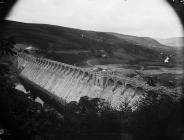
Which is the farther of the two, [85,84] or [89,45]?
[85,84]

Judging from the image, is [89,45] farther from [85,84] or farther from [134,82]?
[134,82]

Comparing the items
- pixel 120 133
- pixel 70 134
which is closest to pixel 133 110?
pixel 120 133

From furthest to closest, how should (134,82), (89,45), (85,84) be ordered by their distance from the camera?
(85,84) < (89,45) < (134,82)

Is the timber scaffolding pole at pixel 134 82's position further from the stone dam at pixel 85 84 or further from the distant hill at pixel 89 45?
the distant hill at pixel 89 45

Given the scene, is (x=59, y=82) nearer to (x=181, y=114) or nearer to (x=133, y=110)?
Result: (x=133, y=110)

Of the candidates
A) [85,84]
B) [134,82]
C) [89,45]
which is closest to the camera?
[134,82]

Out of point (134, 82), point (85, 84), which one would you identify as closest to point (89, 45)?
point (85, 84)

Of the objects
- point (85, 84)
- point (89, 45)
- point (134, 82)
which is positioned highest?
point (89, 45)

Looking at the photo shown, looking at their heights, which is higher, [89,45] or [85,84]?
[89,45]
